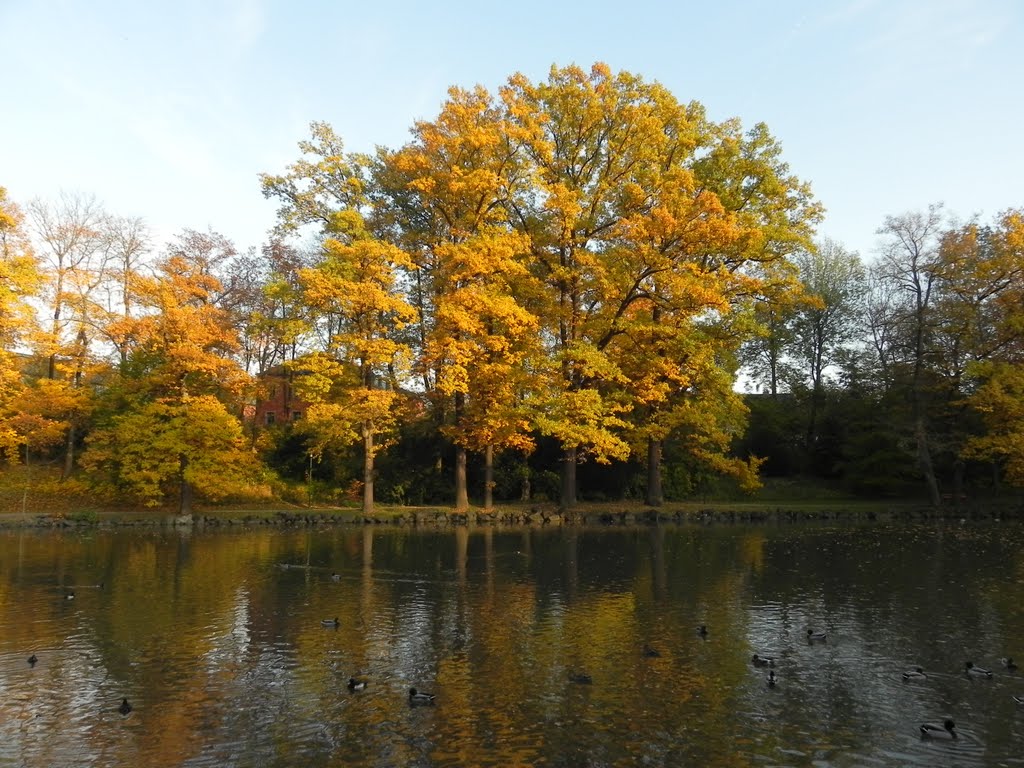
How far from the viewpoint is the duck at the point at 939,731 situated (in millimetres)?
8523

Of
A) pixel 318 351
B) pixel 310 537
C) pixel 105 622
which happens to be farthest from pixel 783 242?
pixel 105 622

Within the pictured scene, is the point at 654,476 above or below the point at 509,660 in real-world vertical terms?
above

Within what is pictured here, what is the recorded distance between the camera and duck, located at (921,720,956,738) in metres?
8.52

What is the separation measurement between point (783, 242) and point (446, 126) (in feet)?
56.0

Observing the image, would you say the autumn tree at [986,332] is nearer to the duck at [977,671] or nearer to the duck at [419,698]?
the duck at [977,671]

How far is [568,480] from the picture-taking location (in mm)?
37969

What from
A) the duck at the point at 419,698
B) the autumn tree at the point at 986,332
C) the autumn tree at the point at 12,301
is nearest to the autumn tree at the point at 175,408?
the autumn tree at the point at 12,301

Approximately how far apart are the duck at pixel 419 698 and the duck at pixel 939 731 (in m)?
5.85

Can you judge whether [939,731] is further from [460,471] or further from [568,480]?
[460,471]

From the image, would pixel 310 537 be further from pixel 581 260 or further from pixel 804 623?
pixel 804 623

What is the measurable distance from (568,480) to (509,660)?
1040 inches

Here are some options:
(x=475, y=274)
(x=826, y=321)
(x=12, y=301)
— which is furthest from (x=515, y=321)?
(x=826, y=321)

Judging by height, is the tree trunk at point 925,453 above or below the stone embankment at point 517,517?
above

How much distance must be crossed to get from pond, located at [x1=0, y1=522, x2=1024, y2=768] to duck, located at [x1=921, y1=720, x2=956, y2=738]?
0.43 feet
